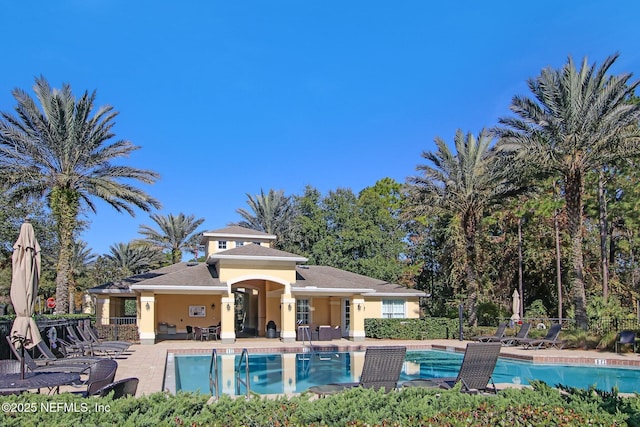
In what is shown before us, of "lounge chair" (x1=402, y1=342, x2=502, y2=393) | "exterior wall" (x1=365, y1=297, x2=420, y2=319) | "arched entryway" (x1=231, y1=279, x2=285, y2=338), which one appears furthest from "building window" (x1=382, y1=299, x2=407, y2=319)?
"lounge chair" (x1=402, y1=342, x2=502, y2=393)

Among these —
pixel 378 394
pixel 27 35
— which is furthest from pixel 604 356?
pixel 27 35

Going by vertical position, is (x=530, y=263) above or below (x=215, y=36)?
below

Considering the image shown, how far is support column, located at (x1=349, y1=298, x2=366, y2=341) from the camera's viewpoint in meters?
28.6

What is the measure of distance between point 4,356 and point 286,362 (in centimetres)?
951

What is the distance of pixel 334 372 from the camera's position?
57.2ft

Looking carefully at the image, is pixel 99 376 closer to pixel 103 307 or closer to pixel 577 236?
pixel 577 236

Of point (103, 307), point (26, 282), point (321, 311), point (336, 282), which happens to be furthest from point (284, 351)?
point (26, 282)

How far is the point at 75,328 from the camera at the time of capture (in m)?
19.4

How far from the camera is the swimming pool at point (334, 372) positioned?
14977 millimetres

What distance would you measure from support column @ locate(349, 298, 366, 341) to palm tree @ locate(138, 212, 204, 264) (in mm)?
23433

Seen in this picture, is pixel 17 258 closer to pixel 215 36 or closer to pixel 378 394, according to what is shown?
pixel 378 394

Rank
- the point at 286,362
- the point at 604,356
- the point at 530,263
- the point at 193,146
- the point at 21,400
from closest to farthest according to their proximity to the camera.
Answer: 1. the point at 21,400
2. the point at 604,356
3. the point at 286,362
4. the point at 193,146
5. the point at 530,263

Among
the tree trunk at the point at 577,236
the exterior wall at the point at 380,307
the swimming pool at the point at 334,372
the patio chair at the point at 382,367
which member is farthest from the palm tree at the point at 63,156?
the tree trunk at the point at 577,236

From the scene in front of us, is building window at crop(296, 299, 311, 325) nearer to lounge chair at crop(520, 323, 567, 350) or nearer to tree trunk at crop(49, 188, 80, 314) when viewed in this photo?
tree trunk at crop(49, 188, 80, 314)
